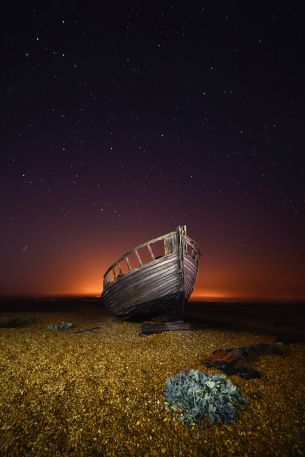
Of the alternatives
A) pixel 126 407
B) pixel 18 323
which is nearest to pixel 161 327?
pixel 126 407

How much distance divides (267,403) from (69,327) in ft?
33.9

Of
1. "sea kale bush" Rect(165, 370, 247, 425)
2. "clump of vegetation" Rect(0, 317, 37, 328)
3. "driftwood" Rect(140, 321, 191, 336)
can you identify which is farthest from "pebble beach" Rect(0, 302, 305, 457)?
"clump of vegetation" Rect(0, 317, 37, 328)

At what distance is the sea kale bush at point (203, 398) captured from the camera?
3748 mm

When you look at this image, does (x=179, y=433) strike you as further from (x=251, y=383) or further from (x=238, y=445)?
(x=251, y=383)

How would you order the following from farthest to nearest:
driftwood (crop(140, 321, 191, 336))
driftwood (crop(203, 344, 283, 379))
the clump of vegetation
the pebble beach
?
the clump of vegetation
driftwood (crop(140, 321, 191, 336))
driftwood (crop(203, 344, 283, 379))
the pebble beach

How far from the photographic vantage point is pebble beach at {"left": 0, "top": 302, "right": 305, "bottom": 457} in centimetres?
330

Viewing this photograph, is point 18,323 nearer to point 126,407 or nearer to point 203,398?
point 126,407

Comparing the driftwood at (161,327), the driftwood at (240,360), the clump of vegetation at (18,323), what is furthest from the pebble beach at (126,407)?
the clump of vegetation at (18,323)

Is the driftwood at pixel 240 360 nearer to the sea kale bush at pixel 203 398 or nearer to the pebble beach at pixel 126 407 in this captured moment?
the pebble beach at pixel 126 407

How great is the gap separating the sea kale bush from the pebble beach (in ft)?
0.44

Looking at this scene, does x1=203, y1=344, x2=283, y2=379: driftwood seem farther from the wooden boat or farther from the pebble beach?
the wooden boat

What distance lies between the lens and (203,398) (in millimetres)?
3947

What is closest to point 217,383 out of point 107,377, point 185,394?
point 185,394

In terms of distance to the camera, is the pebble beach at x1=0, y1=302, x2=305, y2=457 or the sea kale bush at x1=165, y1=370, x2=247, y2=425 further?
the sea kale bush at x1=165, y1=370, x2=247, y2=425
